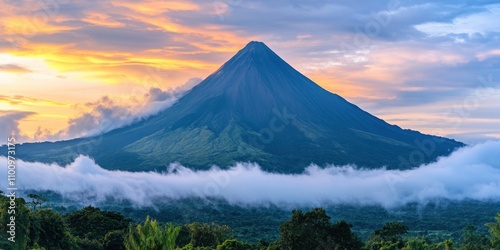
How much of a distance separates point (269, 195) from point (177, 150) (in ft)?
82.2

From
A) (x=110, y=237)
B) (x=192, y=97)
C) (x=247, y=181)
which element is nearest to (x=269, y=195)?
(x=247, y=181)

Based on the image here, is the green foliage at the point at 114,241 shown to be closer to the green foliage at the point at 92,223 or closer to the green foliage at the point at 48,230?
the green foliage at the point at 92,223

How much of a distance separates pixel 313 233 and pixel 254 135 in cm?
12673

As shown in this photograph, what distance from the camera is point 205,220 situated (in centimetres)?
10444

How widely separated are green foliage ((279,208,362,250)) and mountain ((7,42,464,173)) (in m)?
106

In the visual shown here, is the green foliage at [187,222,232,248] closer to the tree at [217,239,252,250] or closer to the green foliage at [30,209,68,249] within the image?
the tree at [217,239,252,250]

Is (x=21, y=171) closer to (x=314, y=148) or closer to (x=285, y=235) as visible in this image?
(x=314, y=148)

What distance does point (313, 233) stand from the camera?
37.1 metres

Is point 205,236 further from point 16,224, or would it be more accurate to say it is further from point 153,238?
point 153,238

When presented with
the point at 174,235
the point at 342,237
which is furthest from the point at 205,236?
the point at 174,235

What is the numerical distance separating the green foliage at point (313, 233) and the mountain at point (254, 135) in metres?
106

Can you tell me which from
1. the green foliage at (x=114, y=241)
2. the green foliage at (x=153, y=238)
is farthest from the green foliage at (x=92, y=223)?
the green foliage at (x=153, y=238)

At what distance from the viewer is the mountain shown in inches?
6073

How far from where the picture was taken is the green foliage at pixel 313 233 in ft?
121
